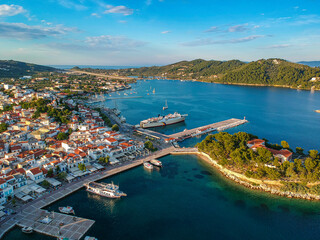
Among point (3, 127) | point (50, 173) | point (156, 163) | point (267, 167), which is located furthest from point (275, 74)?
point (50, 173)

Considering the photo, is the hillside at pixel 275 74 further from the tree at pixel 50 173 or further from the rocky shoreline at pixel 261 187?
the tree at pixel 50 173

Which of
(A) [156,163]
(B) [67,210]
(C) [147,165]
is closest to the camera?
(B) [67,210]

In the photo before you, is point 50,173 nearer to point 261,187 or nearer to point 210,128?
point 261,187

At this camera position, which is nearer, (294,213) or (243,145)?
(294,213)

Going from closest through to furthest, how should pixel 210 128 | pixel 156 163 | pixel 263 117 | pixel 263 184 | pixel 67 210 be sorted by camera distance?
pixel 67 210 → pixel 263 184 → pixel 156 163 → pixel 210 128 → pixel 263 117

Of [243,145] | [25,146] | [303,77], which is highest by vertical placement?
[303,77]

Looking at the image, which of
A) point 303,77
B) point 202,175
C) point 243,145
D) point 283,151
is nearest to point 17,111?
point 202,175

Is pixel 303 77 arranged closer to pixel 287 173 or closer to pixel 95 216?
pixel 287 173
